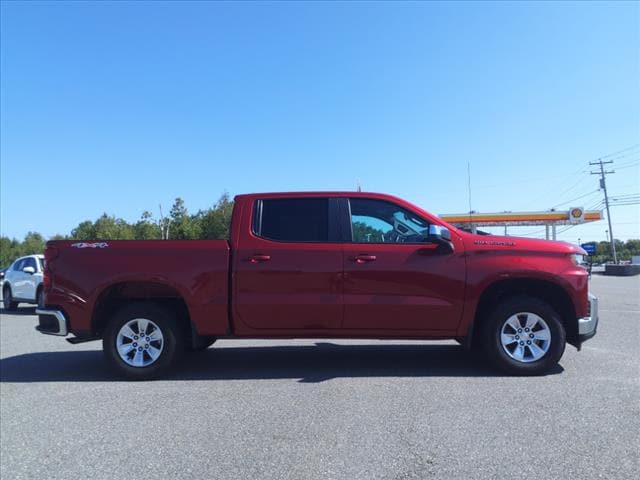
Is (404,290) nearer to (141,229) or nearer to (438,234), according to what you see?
(438,234)

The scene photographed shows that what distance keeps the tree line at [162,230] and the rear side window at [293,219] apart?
0.47m

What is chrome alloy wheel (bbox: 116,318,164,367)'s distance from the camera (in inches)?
238

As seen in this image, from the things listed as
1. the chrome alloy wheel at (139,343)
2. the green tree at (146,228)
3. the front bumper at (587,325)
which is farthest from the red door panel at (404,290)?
→ the green tree at (146,228)

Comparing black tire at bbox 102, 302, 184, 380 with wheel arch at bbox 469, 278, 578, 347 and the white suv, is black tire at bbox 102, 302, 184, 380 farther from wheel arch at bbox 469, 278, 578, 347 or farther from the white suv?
the white suv

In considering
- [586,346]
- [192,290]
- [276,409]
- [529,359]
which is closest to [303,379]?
[276,409]

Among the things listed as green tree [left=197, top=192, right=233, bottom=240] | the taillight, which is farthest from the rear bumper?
green tree [left=197, top=192, right=233, bottom=240]

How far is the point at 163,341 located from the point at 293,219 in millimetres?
2068

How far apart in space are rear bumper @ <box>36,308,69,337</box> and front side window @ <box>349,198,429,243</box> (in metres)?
3.52

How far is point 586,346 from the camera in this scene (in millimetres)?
7699

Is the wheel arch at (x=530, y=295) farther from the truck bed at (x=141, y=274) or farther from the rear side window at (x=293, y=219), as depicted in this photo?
the truck bed at (x=141, y=274)

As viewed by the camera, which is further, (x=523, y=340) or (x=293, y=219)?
(x=293, y=219)

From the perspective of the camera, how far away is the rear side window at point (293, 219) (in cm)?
611

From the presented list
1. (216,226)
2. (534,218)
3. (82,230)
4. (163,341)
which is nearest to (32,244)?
(82,230)

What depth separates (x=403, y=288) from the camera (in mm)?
5855
